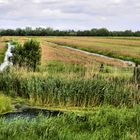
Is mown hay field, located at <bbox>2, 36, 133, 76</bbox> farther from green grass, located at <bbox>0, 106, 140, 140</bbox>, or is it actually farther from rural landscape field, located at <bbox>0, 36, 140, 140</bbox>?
green grass, located at <bbox>0, 106, 140, 140</bbox>

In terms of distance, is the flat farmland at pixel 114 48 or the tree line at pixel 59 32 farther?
the tree line at pixel 59 32

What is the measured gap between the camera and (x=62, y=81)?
20.1 metres

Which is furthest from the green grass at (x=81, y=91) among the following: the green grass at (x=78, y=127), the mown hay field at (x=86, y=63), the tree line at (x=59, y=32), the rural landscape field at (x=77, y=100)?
the tree line at (x=59, y=32)

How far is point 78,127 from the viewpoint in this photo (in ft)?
43.3

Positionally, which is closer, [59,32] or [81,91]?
[81,91]

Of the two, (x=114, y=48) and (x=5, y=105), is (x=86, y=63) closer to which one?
(x=5, y=105)

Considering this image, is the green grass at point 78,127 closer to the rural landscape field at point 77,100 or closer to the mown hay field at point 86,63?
the rural landscape field at point 77,100

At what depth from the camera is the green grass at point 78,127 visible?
11.8m

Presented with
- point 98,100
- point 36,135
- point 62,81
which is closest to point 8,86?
point 62,81

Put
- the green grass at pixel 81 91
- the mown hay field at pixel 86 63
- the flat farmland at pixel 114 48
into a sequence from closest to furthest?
the green grass at pixel 81 91 → the mown hay field at pixel 86 63 → the flat farmland at pixel 114 48

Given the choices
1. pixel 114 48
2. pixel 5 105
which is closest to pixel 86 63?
pixel 5 105

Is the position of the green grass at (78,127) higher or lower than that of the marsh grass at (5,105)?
higher

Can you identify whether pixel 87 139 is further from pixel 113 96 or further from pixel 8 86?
pixel 8 86

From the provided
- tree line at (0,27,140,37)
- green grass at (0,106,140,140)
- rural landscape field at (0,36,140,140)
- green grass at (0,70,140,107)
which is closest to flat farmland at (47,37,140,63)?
rural landscape field at (0,36,140,140)
